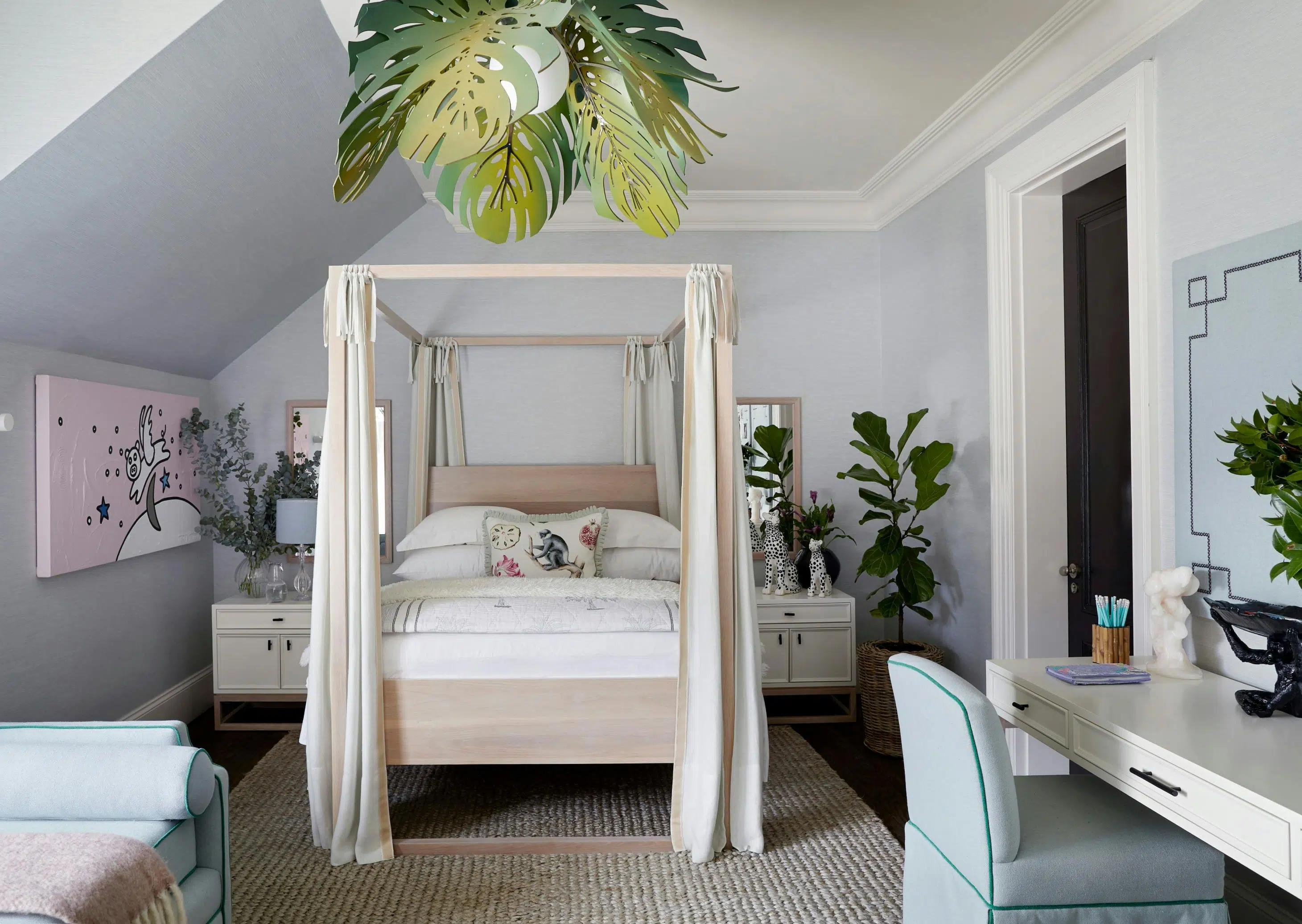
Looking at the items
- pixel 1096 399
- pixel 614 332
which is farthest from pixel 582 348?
pixel 1096 399

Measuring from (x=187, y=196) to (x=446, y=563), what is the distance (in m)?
1.87

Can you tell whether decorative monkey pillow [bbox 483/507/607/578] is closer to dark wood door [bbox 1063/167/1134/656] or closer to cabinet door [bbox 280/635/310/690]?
cabinet door [bbox 280/635/310/690]

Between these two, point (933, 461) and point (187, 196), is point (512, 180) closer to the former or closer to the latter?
point (187, 196)

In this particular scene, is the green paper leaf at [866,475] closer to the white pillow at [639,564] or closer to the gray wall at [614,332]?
the gray wall at [614,332]

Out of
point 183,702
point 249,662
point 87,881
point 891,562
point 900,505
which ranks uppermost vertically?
point 900,505

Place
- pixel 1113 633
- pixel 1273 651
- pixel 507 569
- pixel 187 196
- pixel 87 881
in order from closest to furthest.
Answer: pixel 87 881 → pixel 1273 651 → pixel 1113 633 → pixel 187 196 → pixel 507 569

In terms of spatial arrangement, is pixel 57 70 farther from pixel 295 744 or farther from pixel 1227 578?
pixel 1227 578

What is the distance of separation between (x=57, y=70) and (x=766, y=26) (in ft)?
6.71

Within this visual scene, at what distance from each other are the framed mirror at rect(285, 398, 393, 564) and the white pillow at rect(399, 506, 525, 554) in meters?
0.50

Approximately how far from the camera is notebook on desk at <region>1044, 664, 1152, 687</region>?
2199 millimetres

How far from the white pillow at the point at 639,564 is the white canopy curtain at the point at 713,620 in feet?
4.45

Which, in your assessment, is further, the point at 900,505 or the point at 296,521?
the point at 296,521

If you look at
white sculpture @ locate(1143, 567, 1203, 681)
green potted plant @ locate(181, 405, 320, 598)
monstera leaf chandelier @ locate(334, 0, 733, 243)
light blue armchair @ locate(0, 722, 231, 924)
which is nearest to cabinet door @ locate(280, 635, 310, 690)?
green potted plant @ locate(181, 405, 320, 598)

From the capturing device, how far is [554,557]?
3990mm
